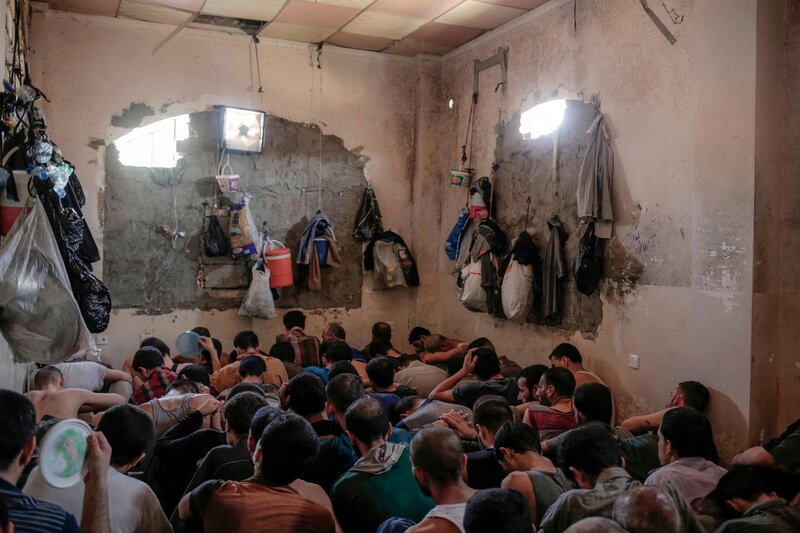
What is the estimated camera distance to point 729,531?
2.60 m

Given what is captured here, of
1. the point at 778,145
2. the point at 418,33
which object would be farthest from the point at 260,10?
the point at 778,145

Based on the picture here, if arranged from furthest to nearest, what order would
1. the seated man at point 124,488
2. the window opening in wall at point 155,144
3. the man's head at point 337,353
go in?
the window opening in wall at point 155,144 < the man's head at point 337,353 < the seated man at point 124,488

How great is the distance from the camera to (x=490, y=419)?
11.6ft

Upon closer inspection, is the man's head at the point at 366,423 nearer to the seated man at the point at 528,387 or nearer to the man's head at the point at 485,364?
the man's head at the point at 485,364

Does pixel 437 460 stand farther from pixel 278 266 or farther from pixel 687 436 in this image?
pixel 278 266

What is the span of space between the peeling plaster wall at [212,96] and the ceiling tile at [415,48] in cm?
17

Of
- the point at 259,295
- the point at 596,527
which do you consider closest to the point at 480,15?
the point at 259,295

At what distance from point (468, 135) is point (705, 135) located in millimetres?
3626

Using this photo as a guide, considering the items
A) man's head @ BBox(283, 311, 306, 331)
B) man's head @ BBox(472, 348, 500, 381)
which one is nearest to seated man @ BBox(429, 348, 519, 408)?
man's head @ BBox(472, 348, 500, 381)

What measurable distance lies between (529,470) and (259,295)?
208 inches

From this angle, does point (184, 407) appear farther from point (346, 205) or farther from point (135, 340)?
point (346, 205)

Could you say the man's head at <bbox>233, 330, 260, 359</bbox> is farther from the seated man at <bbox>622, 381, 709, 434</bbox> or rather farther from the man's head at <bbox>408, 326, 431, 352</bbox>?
the seated man at <bbox>622, 381, 709, 434</bbox>

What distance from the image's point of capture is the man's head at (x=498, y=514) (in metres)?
2.09

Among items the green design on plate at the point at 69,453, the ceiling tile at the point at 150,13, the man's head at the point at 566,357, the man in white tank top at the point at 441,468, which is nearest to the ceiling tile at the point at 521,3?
the ceiling tile at the point at 150,13
